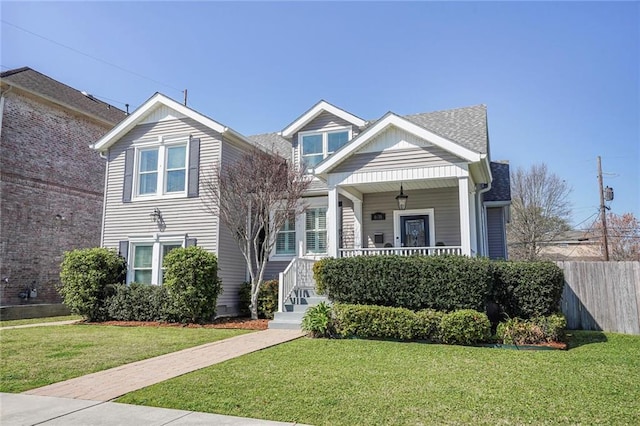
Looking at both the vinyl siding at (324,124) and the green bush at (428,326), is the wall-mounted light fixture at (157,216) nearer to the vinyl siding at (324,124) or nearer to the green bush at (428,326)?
the vinyl siding at (324,124)

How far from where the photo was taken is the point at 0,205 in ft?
46.3

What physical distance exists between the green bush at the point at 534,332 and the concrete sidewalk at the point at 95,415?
582 cm

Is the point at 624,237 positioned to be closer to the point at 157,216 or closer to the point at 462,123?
the point at 462,123

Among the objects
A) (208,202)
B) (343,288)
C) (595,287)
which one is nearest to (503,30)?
(595,287)

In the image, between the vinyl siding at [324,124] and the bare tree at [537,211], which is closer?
the vinyl siding at [324,124]

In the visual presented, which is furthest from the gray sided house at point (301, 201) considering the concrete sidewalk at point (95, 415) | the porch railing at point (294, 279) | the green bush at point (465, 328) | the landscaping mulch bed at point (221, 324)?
the concrete sidewalk at point (95, 415)

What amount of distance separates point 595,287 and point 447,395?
772 cm

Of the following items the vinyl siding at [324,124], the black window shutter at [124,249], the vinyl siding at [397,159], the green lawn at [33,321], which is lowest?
the green lawn at [33,321]

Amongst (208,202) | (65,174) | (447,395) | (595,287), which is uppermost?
(65,174)

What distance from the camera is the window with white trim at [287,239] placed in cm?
1428

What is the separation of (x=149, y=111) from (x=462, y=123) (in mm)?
10359

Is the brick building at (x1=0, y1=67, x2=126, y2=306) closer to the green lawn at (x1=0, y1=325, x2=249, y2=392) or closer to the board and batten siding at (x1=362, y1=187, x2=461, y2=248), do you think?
the green lawn at (x1=0, y1=325, x2=249, y2=392)

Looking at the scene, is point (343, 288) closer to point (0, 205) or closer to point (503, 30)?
point (503, 30)

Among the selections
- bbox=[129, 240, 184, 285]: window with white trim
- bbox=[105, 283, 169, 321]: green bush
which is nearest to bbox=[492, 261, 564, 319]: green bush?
bbox=[105, 283, 169, 321]: green bush
